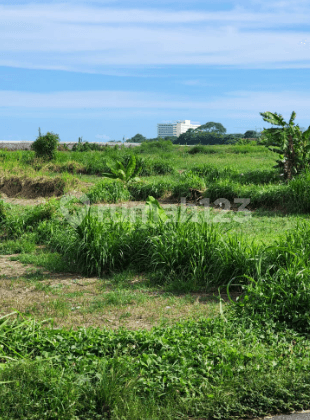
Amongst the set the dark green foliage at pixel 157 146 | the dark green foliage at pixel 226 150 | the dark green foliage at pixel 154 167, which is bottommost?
the dark green foliage at pixel 154 167

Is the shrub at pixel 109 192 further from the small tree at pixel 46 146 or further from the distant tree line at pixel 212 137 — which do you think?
the distant tree line at pixel 212 137

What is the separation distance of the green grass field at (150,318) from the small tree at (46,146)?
10148mm

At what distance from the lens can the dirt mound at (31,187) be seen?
12533 millimetres

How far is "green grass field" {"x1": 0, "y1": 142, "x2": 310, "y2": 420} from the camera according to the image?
10.3ft

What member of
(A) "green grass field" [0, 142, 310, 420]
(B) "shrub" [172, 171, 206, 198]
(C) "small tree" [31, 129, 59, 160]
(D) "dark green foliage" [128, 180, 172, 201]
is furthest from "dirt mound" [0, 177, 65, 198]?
(C) "small tree" [31, 129, 59, 160]

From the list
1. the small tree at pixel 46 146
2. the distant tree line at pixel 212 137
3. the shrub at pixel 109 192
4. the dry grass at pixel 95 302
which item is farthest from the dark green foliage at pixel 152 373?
the distant tree line at pixel 212 137

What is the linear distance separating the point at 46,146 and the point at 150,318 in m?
15.2

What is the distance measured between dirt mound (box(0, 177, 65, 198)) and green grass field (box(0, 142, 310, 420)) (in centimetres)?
362

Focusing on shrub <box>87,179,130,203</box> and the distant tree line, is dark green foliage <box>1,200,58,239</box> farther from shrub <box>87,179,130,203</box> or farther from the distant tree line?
the distant tree line

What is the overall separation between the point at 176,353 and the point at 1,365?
4.44ft

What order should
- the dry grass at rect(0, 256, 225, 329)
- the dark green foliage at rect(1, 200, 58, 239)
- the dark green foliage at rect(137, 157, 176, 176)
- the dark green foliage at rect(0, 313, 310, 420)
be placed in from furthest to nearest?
the dark green foliage at rect(137, 157, 176, 176) → the dark green foliage at rect(1, 200, 58, 239) → the dry grass at rect(0, 256, 225, 329) → the dark green foliage at rect(0, 313, 310, 420)

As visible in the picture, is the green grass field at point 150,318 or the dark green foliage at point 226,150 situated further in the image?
the dark green foliage at point 226,150

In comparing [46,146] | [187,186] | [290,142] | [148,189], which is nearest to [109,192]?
[148,189]

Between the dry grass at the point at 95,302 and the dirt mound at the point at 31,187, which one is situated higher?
the dirt mound at the point at 31,187
